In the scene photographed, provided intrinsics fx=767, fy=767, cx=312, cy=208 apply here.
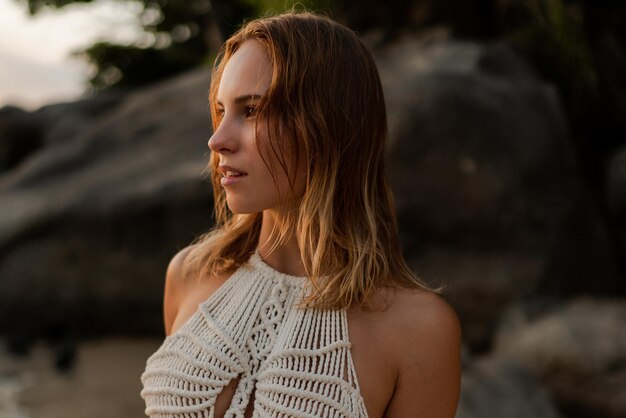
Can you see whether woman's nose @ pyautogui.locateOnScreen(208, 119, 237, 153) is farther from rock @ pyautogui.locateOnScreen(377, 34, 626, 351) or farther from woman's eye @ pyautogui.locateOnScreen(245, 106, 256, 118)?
rock @ pyautogui.locateOnScreen(377, 34, 626, 351)

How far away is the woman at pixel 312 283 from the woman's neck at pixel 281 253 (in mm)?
21

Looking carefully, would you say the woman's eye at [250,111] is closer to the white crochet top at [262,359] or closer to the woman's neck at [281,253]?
the woman's neck at [281,253]

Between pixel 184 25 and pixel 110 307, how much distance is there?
11.8 metres

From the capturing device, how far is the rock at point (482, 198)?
5.43m

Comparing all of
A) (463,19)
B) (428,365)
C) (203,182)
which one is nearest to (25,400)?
(203,182)

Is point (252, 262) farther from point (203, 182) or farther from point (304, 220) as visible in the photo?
point (203, 182)

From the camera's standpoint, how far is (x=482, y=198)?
5.43 metres

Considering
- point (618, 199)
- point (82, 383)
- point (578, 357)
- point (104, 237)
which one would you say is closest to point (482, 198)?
point (578, 357)

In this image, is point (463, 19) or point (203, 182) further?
point (463, 19)

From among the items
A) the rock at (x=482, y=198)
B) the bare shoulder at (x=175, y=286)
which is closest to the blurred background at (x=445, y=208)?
the rock at (x=482, y=198)

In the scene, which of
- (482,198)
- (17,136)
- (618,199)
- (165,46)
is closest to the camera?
(482,198)

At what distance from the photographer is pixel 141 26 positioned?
16578mm

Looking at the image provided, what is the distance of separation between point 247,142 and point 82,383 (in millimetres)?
4216

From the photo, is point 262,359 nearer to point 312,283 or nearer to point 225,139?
point 312,283
